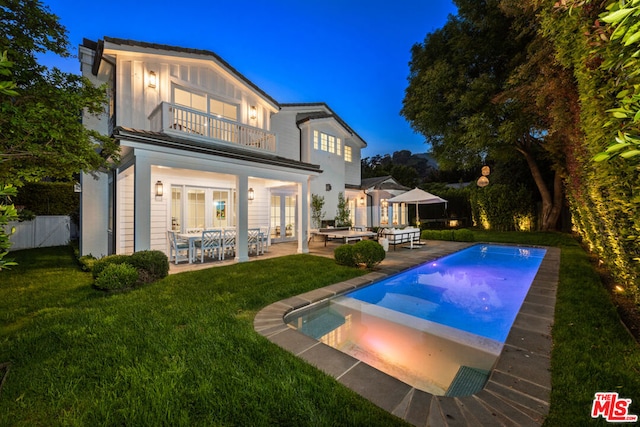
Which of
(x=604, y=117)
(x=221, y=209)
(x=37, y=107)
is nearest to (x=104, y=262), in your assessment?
(x=37, y=107)

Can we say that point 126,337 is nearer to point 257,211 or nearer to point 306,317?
point 306,317

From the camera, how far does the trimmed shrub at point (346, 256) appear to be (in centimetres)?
802

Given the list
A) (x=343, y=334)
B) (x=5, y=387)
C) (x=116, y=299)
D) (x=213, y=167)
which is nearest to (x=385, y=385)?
(x=343, y=334)

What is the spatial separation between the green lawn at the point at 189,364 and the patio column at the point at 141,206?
1.59 meters

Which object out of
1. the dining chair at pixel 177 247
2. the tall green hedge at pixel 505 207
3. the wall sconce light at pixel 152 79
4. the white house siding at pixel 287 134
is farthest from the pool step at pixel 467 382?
the tall green hedge at pixel 505 207

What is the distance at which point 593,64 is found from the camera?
3.48 meters

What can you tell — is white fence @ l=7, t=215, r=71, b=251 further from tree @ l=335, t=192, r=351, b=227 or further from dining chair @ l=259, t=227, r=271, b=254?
tree @ l=335, t=192, r=351, b=227

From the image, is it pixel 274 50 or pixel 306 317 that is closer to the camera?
pixel 306 317

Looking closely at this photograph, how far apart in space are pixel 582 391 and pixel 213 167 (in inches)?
350

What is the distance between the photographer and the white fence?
41.9ft

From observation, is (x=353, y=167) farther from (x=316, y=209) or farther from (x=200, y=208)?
(x=200, y=208)

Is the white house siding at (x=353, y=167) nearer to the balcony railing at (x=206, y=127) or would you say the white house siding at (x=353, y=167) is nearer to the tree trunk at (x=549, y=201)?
the balcony railing at (x=206, y=127)

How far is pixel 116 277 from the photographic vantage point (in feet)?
18.6

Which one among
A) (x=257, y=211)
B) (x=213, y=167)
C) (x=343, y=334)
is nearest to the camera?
(x=343, y=334)
